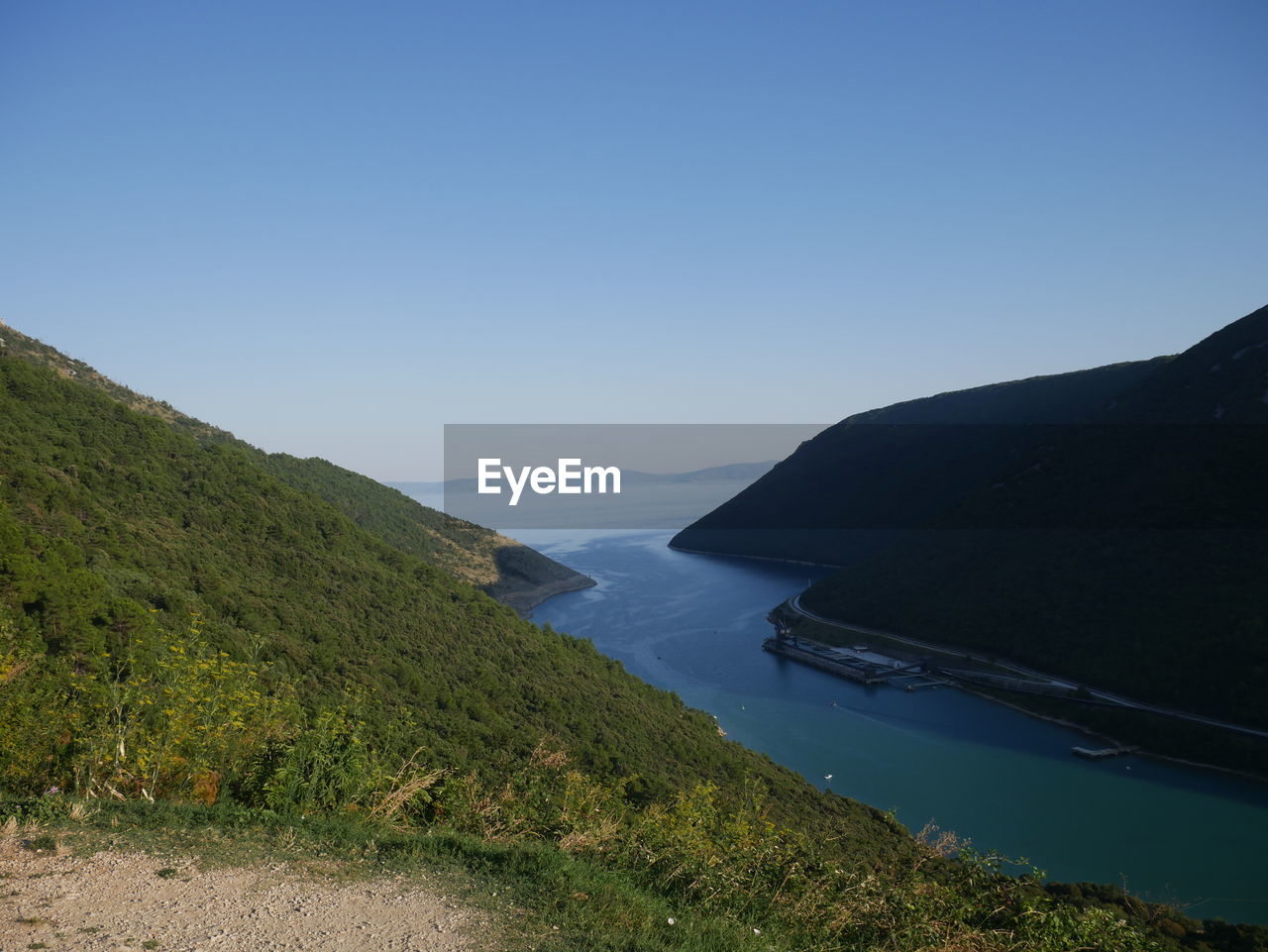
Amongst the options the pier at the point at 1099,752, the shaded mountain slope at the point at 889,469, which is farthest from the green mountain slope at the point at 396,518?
the pier at the point at 1099,752

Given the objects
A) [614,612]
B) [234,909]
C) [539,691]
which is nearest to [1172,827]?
[539,691]

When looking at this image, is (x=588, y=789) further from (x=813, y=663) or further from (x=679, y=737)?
(x=813, y=663)

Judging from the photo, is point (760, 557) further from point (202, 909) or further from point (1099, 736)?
point (202, 909)

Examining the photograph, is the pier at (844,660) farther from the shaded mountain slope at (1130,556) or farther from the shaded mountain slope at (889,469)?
the shaded mountain slope at (889,469)

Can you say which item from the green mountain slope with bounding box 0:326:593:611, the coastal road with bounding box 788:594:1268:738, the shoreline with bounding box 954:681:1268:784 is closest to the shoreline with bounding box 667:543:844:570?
the green mountain slope with bounding box 0:326:593:611

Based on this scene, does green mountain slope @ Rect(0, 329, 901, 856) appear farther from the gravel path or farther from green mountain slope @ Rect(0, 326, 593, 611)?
green mountain slope @ Rect(0, 326, 593, 611)

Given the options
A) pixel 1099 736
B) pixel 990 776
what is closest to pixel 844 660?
pixel 1099 736
